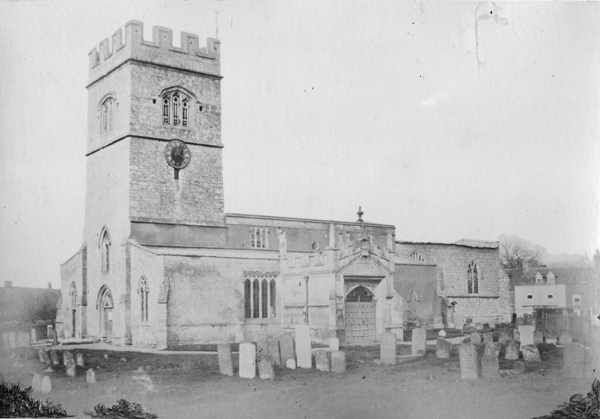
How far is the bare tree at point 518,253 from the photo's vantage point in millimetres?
18219

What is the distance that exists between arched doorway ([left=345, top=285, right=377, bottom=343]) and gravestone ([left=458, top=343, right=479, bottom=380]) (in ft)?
23.9

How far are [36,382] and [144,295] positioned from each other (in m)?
7.34

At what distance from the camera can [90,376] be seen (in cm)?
1712

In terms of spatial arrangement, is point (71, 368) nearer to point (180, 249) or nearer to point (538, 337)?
point (180, 249)

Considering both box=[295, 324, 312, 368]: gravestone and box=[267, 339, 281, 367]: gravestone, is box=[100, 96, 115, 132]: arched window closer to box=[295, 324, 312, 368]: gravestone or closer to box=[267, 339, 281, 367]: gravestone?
box=[267, 339, 281, 367]: gravestone

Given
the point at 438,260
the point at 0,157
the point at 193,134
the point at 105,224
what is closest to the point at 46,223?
the point at 0,157

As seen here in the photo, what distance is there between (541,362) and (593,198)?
4.21 meters

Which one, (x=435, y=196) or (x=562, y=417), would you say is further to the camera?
(x=435, y=196)

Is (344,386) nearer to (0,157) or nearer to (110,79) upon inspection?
(0,157)

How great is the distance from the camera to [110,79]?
2552cm

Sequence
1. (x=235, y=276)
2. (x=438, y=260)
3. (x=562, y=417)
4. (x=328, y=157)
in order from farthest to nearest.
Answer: (x=438, y=260) < (x=235, y=276) < (x=328, y=157) < (x=562, y=417)

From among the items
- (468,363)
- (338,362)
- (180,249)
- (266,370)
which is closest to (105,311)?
(180,249)

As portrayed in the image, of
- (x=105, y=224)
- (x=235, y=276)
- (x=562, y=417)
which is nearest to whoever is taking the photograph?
(x=562, y=417)

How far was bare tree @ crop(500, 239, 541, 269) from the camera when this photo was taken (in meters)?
18.2
